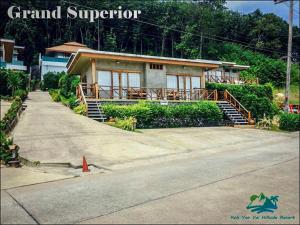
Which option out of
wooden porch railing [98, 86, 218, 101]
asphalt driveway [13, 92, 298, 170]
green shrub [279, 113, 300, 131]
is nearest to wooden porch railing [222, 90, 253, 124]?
wooden porch railing [98, 86, 218, 101]

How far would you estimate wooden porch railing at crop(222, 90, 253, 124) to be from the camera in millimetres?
26513

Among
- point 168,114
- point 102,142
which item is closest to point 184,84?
point 168,114

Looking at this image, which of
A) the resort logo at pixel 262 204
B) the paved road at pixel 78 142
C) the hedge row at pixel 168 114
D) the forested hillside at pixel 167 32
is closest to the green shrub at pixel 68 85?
the hedge row at pixel 168 114

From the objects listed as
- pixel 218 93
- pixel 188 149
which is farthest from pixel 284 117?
pixel 188 149

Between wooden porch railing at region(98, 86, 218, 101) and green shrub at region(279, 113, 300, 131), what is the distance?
6305mm

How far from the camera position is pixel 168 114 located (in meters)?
23.2

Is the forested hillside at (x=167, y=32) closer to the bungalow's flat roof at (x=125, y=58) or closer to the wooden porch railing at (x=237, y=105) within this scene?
the bungalow's flat roof at (x=125, y=58)

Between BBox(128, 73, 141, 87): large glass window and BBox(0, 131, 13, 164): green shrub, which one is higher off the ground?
BBox(128, 73, 141, 87): large glass window

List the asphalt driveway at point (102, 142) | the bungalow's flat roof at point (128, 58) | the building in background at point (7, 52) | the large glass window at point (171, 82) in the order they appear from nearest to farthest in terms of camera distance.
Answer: the asphalt driveway at point (102, 142) → the bungalow's flat roof at point (128, 58) → the large glass window at point (171, 82) → the building in background at point (7, 52)

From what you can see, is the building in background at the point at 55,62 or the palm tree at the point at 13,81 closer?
the palm tree at the point at 13,81

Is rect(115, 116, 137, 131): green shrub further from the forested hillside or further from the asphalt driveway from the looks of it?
the forested hillside

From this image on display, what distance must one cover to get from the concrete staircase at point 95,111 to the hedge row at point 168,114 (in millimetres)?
393

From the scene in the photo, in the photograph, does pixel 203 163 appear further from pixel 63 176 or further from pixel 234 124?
pixel 234 124

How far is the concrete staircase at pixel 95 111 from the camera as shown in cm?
2130
